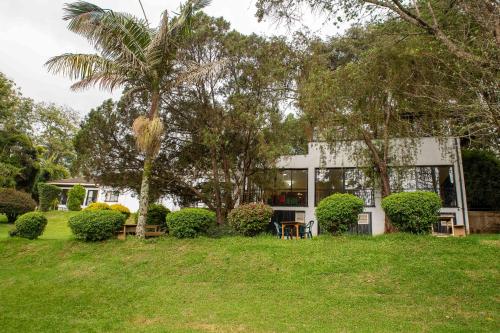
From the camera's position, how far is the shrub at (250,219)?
1152 centimetres

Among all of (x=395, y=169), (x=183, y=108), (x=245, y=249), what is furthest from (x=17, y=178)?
(x=395, y=169)

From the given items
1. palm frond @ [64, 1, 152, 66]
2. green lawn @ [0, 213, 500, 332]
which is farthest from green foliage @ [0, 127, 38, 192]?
palm frond @ [64, 1, 152, 66]

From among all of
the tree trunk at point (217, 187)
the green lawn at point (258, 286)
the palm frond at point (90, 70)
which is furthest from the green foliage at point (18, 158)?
the tree trunk at point (217, 187)

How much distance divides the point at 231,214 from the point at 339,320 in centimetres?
689

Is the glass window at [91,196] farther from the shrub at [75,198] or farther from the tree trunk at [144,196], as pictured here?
the tree trunk at [144,196]

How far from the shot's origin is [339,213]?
34.3 ft

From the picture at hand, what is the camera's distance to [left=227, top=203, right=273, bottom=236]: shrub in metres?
11.5

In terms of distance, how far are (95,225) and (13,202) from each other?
35.0 feet

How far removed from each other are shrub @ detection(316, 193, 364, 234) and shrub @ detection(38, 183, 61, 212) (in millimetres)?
23408

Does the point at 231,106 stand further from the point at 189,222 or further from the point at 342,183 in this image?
the point at 342,183

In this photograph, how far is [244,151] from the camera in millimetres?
14109

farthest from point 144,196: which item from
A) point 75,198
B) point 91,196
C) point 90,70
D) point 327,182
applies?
point 91,196

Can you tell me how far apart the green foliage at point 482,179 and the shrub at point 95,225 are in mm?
18796

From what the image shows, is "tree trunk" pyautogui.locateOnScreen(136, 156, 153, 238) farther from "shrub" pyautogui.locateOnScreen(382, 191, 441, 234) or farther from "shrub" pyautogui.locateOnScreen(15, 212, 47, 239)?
"shrub" pyautogui.locateOnScreen(382, 191, 441, 234)
